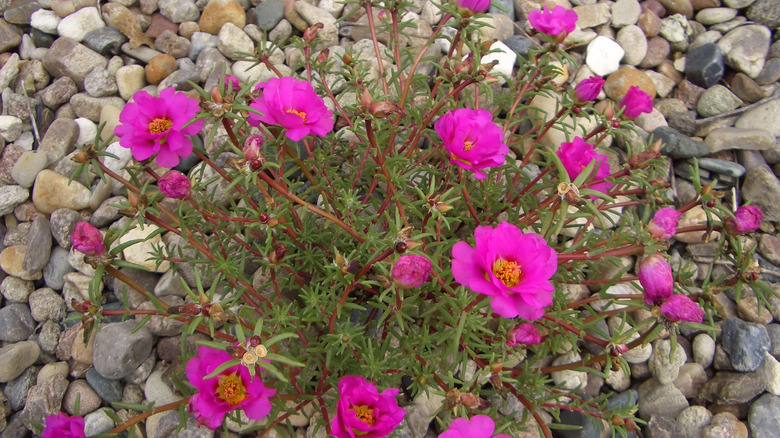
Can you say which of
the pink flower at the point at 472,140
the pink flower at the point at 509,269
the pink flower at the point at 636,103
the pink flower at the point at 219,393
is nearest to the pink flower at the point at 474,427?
the pink flower at the point at 509,269

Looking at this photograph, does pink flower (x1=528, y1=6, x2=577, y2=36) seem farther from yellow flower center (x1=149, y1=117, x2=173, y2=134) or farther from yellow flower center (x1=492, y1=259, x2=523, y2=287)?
yellow flower center (x1=149, y1=117, x2=173, y2=134)

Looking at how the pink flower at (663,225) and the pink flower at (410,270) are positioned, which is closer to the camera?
the pink flower at (410,270)

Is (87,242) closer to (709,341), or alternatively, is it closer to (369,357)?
(369,357)

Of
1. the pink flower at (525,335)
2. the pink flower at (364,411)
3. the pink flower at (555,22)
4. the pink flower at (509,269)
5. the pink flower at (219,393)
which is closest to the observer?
the pink flower at (509,269)

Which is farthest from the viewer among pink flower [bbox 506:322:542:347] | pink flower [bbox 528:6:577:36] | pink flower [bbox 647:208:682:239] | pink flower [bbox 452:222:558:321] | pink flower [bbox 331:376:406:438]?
pink flower [bbox 528:6:577:36]

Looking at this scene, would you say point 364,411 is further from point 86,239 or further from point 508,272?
point 86,239

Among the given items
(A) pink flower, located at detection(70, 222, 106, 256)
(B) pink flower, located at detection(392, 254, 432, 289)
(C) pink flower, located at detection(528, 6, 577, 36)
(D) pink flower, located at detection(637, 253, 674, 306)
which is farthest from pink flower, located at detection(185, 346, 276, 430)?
(C) pink flower, located at detection(528, 6, 577, 36)

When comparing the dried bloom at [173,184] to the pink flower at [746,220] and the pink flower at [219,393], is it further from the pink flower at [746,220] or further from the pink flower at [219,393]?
the pink flower at [746,220]

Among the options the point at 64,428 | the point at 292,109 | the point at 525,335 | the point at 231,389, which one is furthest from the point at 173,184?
the point at 525,335
